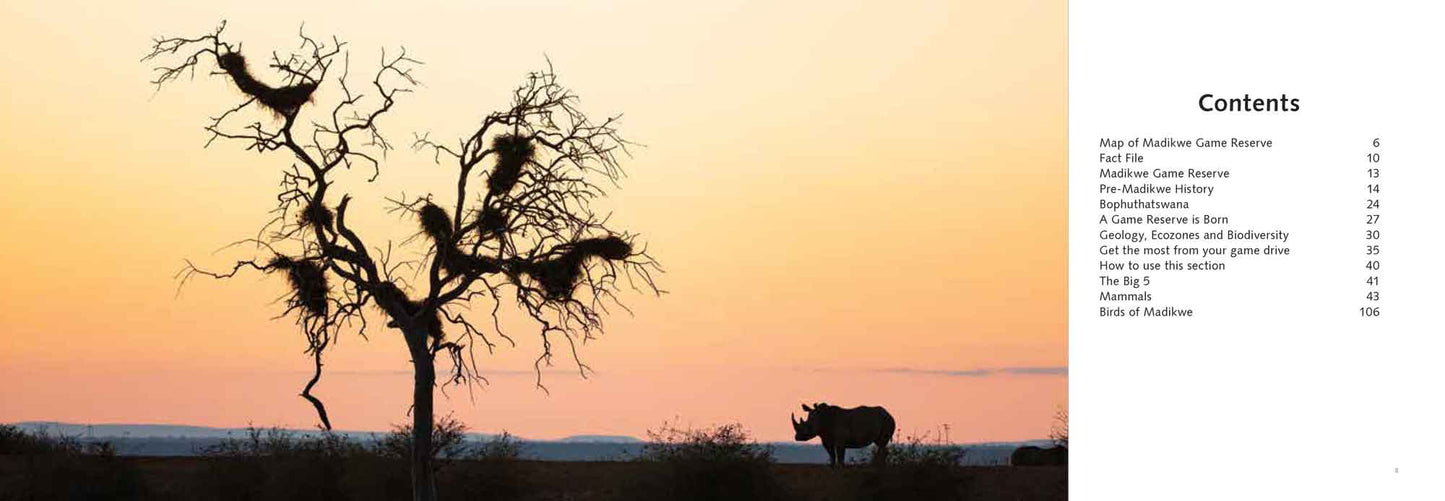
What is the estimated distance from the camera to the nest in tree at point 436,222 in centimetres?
2662

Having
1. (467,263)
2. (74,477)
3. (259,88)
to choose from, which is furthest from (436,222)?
(74,477)

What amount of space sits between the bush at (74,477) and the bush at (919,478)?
15532mm

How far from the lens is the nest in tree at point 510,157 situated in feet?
87.1

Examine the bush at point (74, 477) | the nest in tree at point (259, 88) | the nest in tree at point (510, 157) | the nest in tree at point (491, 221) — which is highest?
the nest in tree at point (259, 88)

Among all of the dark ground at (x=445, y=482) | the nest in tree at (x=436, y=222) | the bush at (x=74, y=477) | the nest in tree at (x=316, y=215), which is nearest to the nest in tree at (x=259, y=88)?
the nest in tree at (x=316, y=215)

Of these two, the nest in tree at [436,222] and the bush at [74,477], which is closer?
the nest in tree at [436,222]

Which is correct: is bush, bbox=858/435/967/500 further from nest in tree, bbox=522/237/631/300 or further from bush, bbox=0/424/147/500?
bush, bbox=0/424/147/500

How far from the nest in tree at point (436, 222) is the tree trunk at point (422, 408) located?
156 cm

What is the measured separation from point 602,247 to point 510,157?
200 cm

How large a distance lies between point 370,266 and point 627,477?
8.58 meters

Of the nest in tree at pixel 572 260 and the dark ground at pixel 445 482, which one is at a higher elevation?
the nest in tree at pixel 572 260

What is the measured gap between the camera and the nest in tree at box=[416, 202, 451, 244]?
26.6m

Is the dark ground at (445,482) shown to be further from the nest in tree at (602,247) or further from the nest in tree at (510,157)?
the nest in tree at (510,157)
